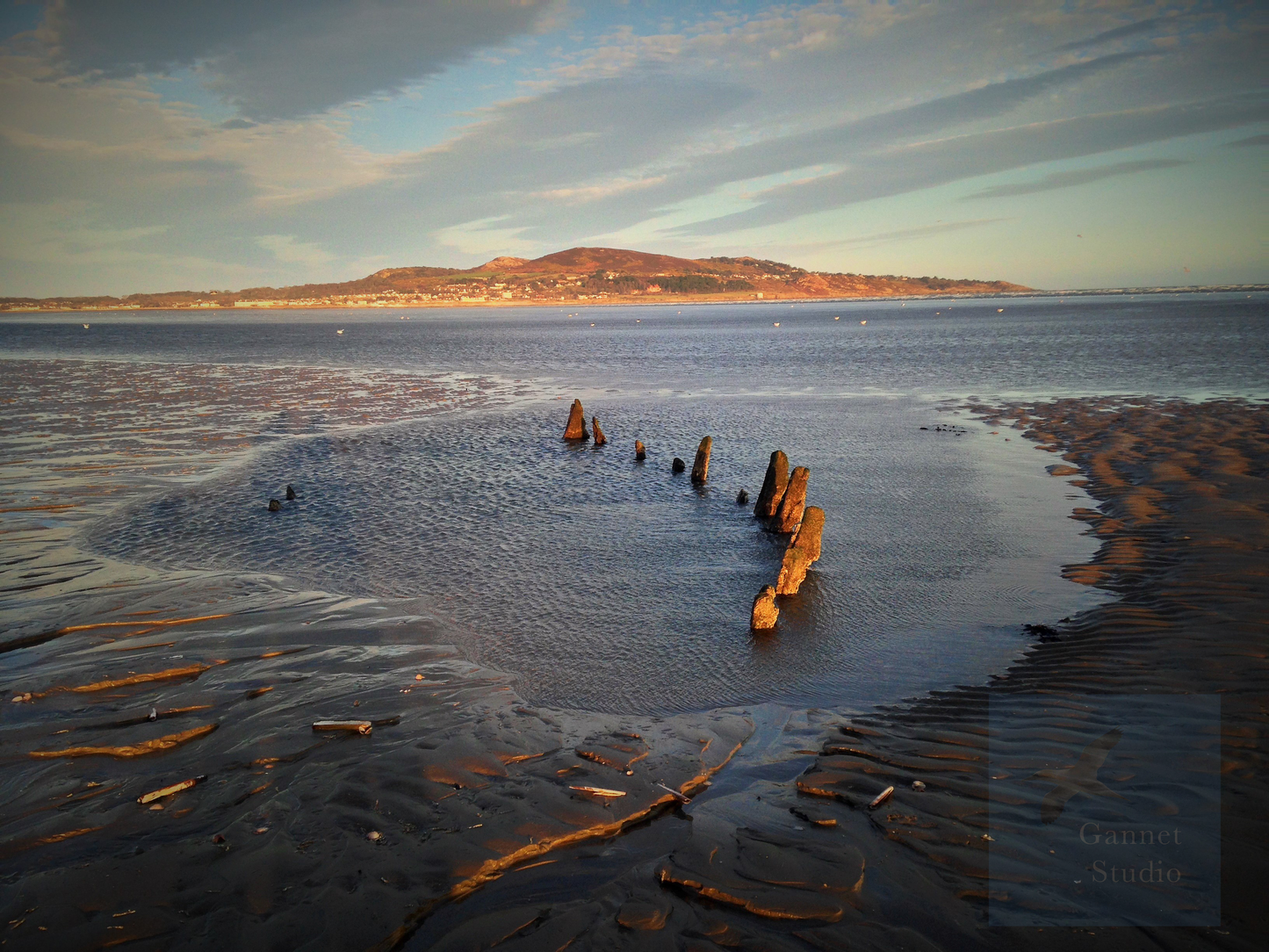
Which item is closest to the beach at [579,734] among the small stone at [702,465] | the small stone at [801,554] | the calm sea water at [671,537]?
the calm sea water at [671,537]

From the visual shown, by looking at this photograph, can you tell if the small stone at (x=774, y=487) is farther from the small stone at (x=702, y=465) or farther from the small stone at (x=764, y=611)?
the small stone at (x=764, y=611)

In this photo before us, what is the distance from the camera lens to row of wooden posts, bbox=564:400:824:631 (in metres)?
11.6

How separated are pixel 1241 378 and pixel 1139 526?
97.3 ft

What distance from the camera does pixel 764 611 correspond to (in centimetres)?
1152

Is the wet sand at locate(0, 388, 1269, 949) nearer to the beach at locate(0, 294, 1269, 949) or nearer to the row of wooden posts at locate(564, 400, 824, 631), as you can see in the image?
the beach at locate(0, 294, 1269, 949)

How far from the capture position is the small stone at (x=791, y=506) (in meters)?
16.5

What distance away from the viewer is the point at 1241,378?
3600cm

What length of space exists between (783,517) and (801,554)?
11.5 ft

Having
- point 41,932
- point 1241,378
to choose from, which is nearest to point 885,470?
point 41,932

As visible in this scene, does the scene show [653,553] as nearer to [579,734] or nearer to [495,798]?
[579,734]

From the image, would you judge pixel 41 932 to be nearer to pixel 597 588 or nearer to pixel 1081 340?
pixel 597 588

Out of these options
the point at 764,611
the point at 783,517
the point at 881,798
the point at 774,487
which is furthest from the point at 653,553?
the point at 881,798

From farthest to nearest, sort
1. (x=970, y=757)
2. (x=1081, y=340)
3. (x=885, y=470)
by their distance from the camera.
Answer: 1. (x=1081, y=340)
2. (x=885, y=470)
3. (x=970, y=757)

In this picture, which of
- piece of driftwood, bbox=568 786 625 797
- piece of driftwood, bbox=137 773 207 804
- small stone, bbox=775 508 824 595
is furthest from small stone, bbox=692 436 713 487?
piece of driftwood, bbox=137 773 207 804
